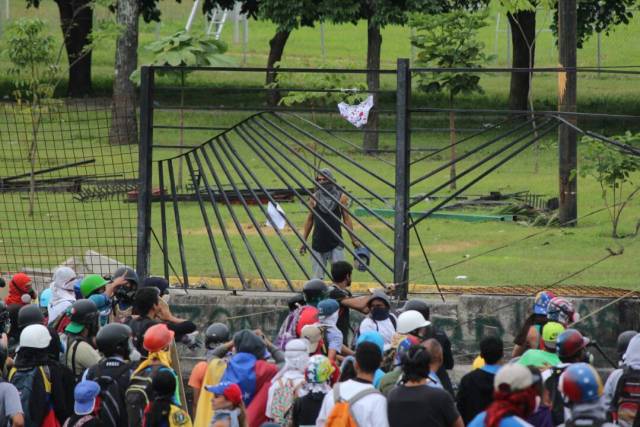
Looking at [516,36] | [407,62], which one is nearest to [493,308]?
[407,62]

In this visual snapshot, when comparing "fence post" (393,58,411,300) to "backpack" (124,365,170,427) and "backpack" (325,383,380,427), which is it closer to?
"backpack" (124,365,170,427)

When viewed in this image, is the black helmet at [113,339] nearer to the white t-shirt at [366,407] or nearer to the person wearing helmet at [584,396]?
the white t-shirt at [366,407]

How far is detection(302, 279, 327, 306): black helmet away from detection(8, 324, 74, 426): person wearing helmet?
6.01 ft

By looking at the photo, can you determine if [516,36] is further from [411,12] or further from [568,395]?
[568,395]

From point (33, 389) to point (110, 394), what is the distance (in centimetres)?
59

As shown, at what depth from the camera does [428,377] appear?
24.3 ft

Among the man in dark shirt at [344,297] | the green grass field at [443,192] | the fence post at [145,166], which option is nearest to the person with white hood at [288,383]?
the man in dark shirt at [344,297]

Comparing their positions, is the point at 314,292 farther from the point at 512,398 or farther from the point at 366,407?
the point at 512,398

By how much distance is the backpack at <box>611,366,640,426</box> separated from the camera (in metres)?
7.70

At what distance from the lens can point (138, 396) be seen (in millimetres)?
8008

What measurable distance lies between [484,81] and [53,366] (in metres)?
32.1

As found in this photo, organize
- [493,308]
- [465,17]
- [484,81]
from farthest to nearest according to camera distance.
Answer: [484,81]
[465,17]
[493,308]

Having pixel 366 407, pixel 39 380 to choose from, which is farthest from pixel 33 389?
pixel 366 407

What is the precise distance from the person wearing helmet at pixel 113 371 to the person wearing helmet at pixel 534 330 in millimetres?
2522
